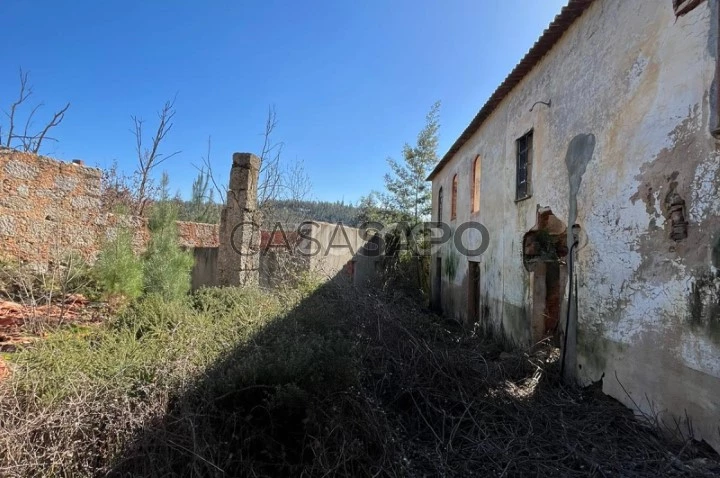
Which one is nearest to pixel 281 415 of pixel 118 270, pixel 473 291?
pixel 118 270

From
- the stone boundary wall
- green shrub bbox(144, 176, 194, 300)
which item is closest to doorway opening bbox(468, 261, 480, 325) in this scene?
green shrub bbox(144, 176, 194, 300)

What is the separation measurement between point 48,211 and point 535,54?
7.59m

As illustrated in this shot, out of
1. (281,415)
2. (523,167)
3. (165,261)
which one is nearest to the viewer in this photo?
(281,415)

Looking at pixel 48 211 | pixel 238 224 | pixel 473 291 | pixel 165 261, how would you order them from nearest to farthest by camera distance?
pixel 48 211, pixel 165 261, pixel 238 224, pixel 473 291

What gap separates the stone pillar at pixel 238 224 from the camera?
24.4 feet

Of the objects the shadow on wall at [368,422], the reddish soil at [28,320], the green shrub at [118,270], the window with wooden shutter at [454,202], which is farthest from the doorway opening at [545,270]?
the reddish soil at [28,320]

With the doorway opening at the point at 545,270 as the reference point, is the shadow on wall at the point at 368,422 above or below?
below

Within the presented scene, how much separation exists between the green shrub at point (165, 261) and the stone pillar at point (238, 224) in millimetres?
929

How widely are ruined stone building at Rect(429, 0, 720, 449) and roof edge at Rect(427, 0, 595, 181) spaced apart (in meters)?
0.03

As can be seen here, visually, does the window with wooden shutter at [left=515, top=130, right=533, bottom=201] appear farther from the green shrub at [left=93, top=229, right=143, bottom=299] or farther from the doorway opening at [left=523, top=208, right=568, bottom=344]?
the green shrub at [left=93, top=229, right=143, bottom=299]

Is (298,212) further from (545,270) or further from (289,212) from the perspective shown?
(545,270)

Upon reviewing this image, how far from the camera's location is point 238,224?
7.44 meters

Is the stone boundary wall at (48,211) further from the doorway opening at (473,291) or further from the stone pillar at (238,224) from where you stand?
the doorway opening at (473,291)

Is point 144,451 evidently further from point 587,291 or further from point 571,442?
point 587,291
